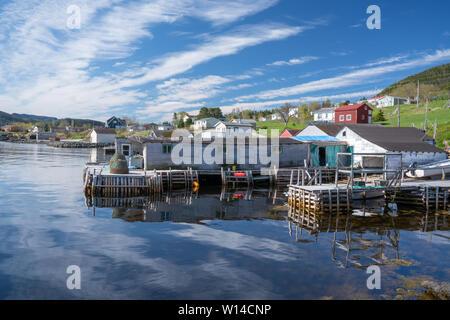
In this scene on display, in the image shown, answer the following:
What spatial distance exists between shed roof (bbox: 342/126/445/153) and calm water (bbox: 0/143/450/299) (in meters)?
13.8

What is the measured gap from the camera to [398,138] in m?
36.5

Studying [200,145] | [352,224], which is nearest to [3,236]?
[352,224]

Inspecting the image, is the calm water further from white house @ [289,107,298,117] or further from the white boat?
white house @ [289,107,298,117]

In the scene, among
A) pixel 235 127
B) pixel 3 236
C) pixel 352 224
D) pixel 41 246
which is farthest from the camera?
pixel 235 127

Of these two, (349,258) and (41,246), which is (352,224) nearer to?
(349,258)

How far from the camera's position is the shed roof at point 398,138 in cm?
3303

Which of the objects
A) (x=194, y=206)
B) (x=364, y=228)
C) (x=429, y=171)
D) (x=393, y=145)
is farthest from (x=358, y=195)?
(x=393, y=145)

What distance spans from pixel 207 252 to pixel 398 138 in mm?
31774

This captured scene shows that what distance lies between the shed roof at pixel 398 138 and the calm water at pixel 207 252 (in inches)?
542

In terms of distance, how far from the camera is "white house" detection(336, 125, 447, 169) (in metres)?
32.5

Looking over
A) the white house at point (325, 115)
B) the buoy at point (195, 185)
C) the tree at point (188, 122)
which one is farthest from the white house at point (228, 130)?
the tree at point (188, 122)

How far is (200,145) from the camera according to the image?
33.2 m

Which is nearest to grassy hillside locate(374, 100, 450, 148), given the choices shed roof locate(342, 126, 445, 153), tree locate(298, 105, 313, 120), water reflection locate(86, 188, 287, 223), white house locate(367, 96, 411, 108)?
shed roof locate(342, 126, 445, 153)
